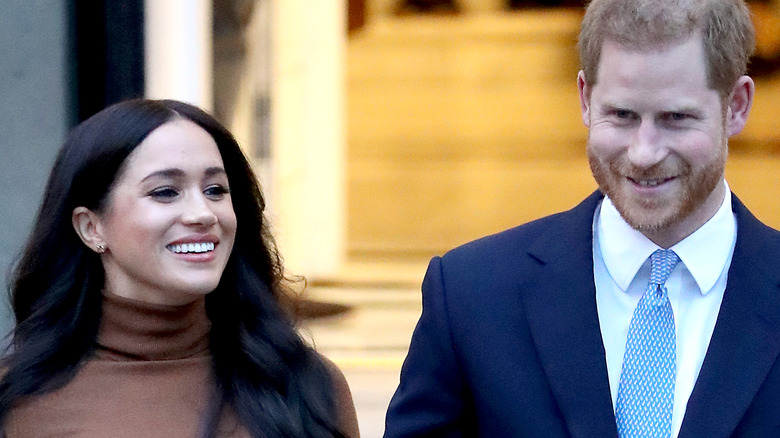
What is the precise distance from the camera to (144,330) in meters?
2.80

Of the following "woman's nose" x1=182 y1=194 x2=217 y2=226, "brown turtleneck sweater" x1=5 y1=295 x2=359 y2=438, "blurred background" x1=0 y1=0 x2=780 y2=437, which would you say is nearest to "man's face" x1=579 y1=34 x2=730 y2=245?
"woman's nose" x1=182 y1=194 x2=217 y2=226

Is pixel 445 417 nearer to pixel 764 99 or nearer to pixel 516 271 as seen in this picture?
pixel 516 271

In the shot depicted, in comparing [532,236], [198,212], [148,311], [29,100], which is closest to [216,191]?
[198,212]

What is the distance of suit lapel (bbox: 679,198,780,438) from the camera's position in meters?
2.23

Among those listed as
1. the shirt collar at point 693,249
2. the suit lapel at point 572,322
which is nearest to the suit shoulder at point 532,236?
the suit lapel at point 572,322

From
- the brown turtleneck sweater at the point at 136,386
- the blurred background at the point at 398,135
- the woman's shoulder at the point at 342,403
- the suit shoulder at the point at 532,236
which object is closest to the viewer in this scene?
the suit shoulder at the point at 532,236

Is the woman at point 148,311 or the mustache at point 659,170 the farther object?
the woman at point 148,311

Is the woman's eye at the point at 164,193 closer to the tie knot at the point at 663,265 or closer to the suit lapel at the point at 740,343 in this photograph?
the tie knot at the point at 663,265

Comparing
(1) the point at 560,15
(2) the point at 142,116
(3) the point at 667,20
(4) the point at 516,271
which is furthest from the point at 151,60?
(1) the point at 560,15

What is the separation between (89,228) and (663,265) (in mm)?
1327

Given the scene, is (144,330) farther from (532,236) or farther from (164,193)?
(532,236)

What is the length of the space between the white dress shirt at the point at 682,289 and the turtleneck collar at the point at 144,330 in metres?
0.99

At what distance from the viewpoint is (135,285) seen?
281cm

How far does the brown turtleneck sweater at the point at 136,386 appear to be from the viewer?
106 inches
